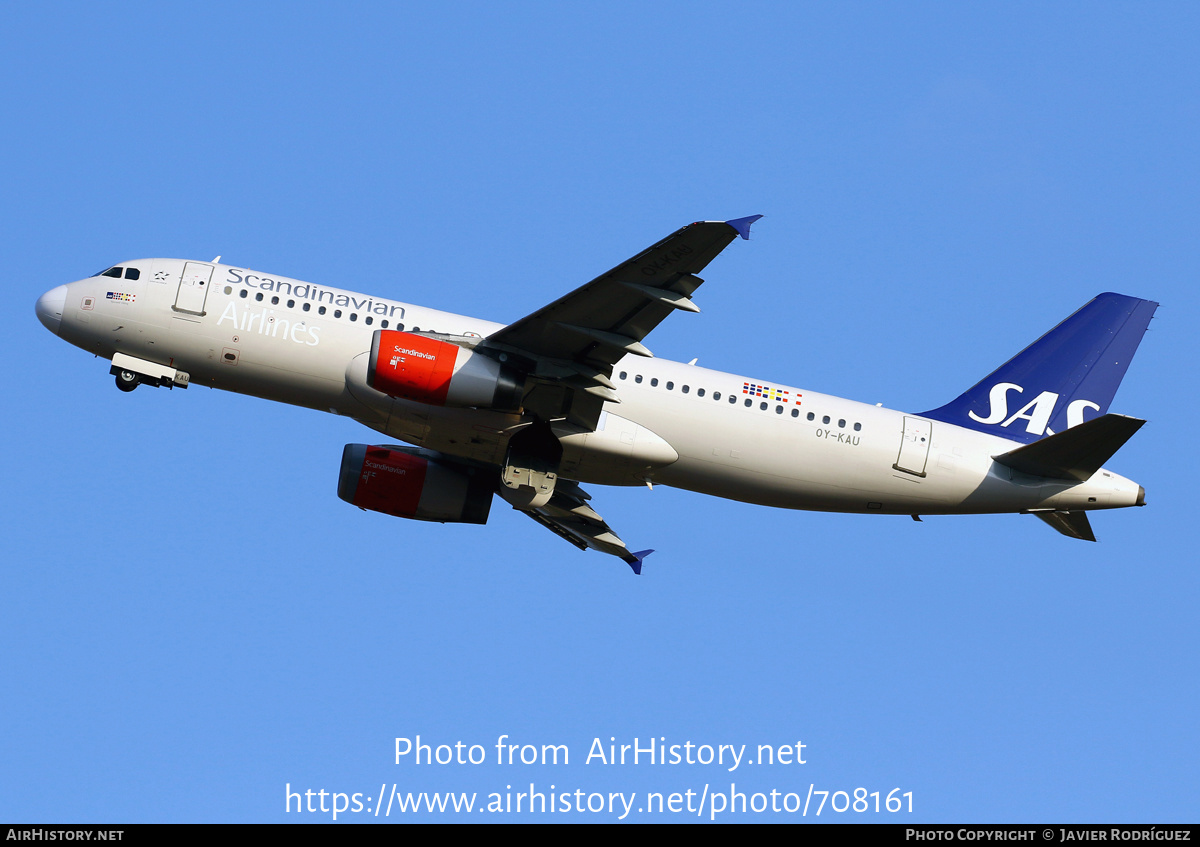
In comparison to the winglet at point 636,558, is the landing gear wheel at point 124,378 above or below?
above

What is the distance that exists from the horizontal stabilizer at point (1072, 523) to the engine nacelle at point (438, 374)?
15.2m

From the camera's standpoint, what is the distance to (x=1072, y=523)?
32.1 m

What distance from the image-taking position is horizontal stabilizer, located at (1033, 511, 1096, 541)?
32.0m

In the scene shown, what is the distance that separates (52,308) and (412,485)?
10.9m

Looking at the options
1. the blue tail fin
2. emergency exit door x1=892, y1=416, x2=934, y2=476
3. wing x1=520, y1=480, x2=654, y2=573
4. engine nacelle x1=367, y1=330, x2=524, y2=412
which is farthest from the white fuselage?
wing x1=520, y1=480, x2=654, y2=573

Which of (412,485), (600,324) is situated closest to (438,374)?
(600,324)

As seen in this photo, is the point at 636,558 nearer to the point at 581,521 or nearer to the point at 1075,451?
the point at 581,521

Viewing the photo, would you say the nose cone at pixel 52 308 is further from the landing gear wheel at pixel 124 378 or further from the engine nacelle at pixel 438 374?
the engine nacelle at pixel 438 374

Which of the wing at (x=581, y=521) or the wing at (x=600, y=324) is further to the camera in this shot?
the wing at (x=581, y=521)

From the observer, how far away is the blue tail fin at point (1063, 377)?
33906 millimetres

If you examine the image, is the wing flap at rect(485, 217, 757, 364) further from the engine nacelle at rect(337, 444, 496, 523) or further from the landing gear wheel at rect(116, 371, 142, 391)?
the landing gear wheel at rect(116, 371, 142, 391)

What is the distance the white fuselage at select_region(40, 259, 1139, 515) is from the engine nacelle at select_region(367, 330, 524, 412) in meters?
0.77

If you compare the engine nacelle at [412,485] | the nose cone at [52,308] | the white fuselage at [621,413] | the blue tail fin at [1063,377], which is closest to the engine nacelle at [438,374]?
the white fuselage at [621,413]
